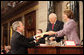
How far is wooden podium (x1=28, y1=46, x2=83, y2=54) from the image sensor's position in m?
4.15

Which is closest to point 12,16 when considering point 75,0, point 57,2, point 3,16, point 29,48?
point 3,16

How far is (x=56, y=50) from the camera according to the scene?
14.5 ft

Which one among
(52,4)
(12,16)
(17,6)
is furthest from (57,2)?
(12,16)

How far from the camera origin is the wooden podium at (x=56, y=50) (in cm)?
415

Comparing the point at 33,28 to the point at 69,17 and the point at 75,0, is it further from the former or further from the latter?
the point at 69,17

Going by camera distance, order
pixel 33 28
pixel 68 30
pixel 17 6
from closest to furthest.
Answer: pixel 68 30 < pixel 33 28 < pixel 17 6

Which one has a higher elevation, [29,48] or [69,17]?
[69,17]

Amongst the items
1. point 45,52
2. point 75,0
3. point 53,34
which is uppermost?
point 75,0

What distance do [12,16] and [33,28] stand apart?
500 centimetres

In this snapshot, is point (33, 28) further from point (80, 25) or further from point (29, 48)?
point (29, 48)

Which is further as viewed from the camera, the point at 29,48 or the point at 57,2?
the point at 57,2

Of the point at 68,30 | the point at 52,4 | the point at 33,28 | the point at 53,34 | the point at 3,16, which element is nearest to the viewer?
the point at 68,30

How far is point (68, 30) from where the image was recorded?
180 inches

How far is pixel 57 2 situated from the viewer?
908cm
